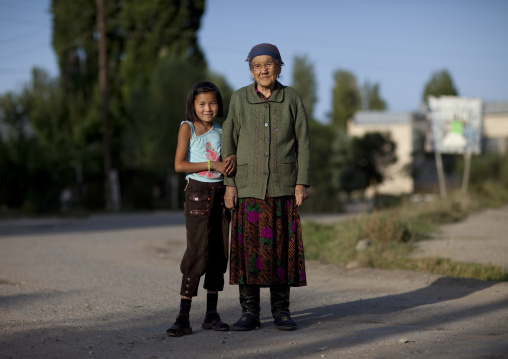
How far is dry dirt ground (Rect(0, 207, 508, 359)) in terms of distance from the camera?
165 inches

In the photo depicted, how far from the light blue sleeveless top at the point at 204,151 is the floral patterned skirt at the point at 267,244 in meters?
0.31

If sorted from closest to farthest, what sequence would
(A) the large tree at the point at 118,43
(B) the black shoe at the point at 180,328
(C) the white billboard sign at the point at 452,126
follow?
(B) the black shoe at the point at 180,328
(C) the white billboard sign at the point at 452,126
(A) the large tree at the point at 118,43

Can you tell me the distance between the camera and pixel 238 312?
5.67m

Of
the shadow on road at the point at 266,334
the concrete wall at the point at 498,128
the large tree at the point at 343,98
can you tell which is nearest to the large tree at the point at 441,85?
the concrete wall at the point at 498,128

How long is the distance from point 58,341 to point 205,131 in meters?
1.87

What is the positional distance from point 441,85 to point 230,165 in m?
52.7

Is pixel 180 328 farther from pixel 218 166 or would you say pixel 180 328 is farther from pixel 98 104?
pixel 98 104

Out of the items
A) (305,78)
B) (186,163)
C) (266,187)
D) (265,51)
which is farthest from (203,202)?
(305,78)

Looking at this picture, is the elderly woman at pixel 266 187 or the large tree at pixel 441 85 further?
the large tree at pixel 441 85

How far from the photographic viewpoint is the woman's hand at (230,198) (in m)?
4.95

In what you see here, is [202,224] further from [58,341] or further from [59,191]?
[59,191]

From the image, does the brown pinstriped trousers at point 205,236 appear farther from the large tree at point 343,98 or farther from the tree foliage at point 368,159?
the large tree at point 343,98

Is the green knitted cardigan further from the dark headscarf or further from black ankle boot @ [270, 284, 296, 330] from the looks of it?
black ankle boot @ [270, 284, 296, 330]

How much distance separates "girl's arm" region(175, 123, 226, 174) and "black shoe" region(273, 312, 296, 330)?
115 cm
